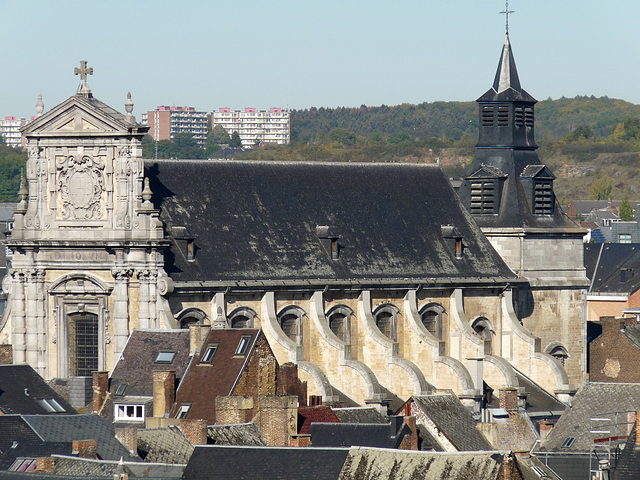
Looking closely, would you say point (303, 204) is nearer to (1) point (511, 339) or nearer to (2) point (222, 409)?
(1) point (511, 339)

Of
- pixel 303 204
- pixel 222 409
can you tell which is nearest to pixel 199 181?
pixel 303 204

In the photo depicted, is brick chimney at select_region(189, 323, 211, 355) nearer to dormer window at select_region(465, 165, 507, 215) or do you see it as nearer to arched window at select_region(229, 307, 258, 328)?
arched window at select_region(229, 307, 258, 328)

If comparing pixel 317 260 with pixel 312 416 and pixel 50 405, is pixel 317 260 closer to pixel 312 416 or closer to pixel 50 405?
pixel 312 416

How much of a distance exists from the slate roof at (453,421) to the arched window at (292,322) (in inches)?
411

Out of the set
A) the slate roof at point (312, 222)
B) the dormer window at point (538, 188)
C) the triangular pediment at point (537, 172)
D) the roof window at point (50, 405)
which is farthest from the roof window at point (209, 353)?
the triangular pediment at point (537, 172)

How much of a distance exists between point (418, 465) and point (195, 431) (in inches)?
297

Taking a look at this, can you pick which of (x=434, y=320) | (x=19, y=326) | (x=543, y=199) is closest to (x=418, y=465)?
(x=19, y=326)

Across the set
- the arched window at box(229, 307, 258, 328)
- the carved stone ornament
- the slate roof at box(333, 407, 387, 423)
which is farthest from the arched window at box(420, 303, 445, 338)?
the carved stone ornament

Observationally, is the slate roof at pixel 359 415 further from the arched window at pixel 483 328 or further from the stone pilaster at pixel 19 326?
the arched window at pixel 483 328

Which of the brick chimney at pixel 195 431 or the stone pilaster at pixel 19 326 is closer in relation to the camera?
the brick chimney at pixel 195 431

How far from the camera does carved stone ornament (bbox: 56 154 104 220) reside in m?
67.9

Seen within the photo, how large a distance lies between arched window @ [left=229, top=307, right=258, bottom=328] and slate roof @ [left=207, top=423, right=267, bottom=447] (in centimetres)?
1573

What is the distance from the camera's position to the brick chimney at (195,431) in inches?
1978

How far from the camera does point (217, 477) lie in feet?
152
